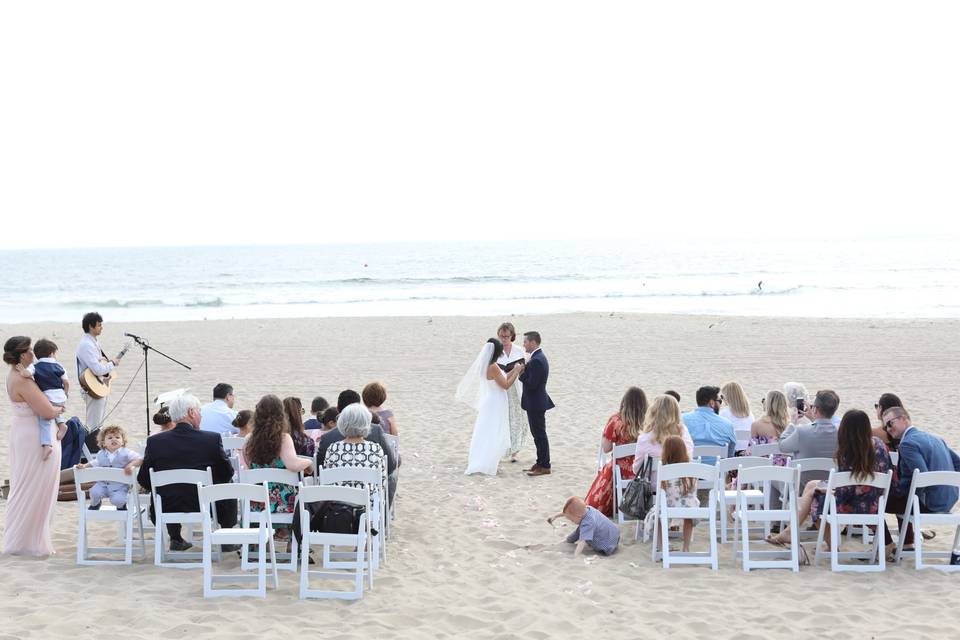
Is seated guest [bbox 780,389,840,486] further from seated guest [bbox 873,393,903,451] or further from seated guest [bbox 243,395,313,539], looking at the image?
seated guest [bbox 243,395,313,539]

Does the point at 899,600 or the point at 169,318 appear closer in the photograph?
the point at 899,600

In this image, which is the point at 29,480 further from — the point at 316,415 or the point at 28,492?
the point at 316,415

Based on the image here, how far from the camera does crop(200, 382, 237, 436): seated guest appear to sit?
8.45 metres

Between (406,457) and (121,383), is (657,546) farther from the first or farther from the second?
(121,383)

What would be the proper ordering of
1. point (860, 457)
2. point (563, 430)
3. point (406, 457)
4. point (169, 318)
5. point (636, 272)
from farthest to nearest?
point (636, 272)
point (169, 318)
point (563, 430)
point (406, 457)
point (860, 457)

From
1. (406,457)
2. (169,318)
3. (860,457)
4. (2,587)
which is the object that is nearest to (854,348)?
(406,457)

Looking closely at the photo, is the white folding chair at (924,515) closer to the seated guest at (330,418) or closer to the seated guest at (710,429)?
the seated guest at (710,429)

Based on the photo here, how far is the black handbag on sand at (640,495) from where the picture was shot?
7.00 meters

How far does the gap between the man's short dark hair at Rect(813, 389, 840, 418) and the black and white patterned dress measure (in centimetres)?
349

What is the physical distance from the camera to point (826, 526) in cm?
691

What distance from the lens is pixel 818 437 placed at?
6.98m

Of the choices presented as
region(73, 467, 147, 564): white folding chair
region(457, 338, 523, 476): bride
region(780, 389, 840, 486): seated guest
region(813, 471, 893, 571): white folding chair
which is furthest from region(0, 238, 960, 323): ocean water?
region(73, 467, 147, 564): white folding chair

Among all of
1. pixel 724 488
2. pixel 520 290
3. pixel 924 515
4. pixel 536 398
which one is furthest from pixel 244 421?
pixel 520 290

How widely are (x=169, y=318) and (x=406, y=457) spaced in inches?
1104
